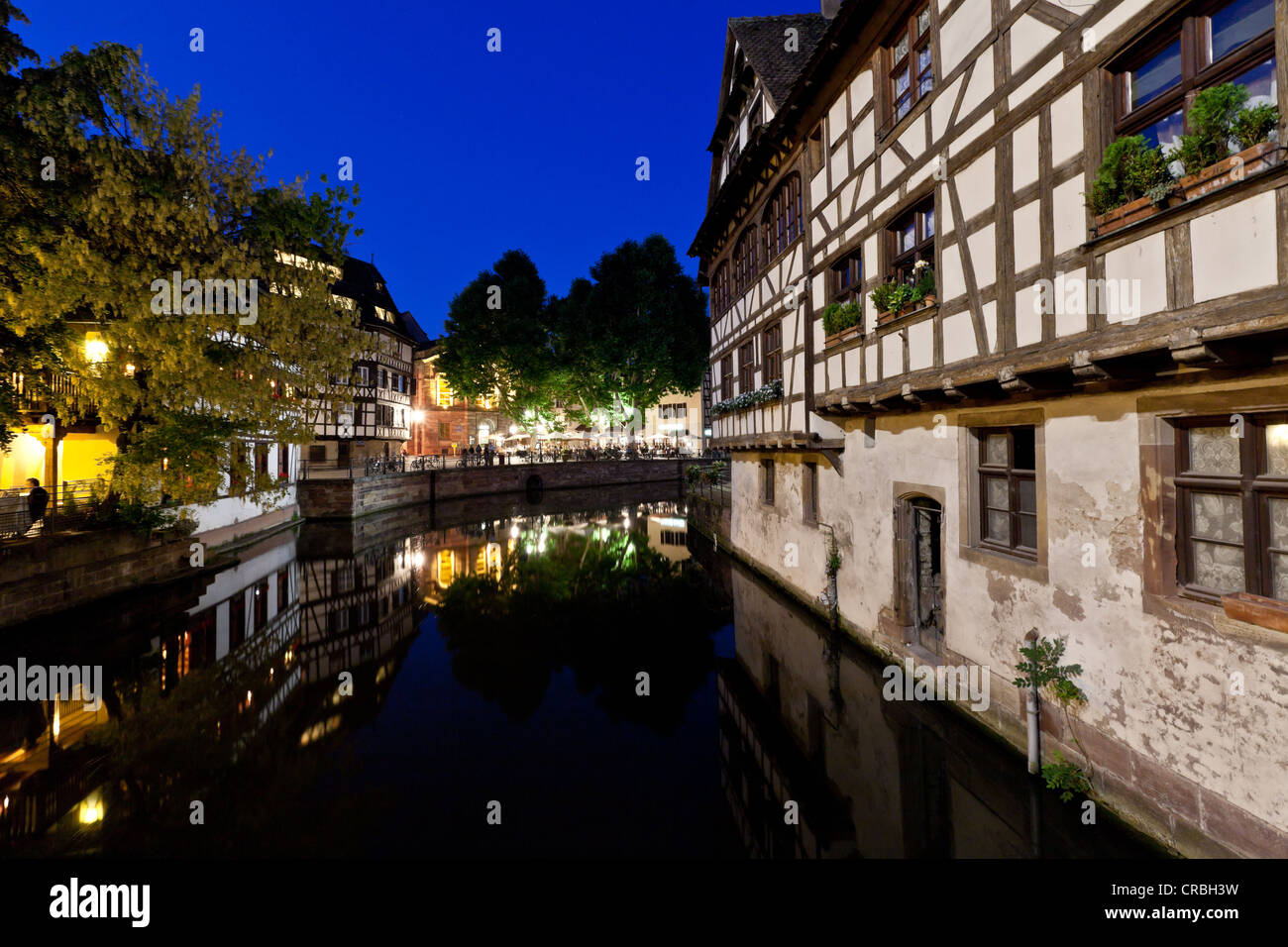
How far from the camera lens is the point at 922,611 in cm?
846

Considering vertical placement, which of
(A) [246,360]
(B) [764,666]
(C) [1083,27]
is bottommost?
(B) [764,666]

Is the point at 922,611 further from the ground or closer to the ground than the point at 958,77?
closer to the ground

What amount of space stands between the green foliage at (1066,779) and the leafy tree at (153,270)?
16.8 m

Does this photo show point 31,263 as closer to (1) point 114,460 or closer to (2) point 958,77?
(1) point 114,460

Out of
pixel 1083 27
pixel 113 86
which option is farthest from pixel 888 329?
pixel 113 86

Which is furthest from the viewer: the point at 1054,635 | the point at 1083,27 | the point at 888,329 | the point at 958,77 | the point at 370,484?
the point at 370,484

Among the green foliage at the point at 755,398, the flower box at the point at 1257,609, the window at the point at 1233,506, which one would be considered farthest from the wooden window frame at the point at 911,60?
the flower box at the point at 1257,609

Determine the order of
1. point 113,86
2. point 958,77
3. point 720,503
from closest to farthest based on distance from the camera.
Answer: point 958,77, point 113,86, point 720,503

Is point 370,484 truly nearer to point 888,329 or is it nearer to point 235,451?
point 235,451

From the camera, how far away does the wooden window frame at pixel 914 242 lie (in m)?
7.52

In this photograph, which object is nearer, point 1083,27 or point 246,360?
point 1083,27

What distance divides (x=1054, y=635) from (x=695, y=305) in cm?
3763

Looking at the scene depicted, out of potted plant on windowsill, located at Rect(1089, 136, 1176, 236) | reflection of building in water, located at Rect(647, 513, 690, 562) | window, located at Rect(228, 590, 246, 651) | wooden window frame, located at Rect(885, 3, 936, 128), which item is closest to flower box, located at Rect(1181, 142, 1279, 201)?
potted plant on windowsill, located at Rect(1089, 136, 1176, 236)

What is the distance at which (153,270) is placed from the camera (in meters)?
12.6
